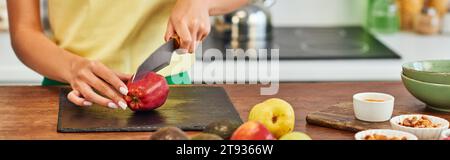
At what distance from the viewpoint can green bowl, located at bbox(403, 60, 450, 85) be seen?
183 centimetres

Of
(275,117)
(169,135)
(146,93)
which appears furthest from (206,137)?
(146,93)

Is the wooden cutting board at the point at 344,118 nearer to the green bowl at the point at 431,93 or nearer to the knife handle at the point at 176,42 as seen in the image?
the green bowl at the point at 431,93

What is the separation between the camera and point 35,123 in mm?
1759

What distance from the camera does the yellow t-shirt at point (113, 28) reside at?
7.31 ft

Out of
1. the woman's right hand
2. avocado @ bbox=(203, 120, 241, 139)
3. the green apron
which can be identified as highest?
avocado @ bbox=(203, 120, 241, 139)

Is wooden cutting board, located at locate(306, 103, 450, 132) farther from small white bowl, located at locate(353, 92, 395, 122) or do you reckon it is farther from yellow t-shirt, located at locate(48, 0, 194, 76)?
yellow t-shirt, located at locate(48, 0, 194, 76)

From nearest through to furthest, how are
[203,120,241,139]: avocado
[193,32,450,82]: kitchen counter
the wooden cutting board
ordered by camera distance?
[203,120,241,139]: avocado → the wooden cutting board → [193,32,450,82]: kitchen counter

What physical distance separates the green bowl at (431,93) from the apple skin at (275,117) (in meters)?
0.39

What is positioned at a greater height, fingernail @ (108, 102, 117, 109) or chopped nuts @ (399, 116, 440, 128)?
chopped nuts @ (399, 116, 440, 128)

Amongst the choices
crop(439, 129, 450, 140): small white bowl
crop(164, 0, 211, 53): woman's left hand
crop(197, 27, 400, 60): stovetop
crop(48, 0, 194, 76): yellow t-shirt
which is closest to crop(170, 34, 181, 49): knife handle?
crop(164, 0, 211, 53): woman's left hand

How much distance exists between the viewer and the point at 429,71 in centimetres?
186

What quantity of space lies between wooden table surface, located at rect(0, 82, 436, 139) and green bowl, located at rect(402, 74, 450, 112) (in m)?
0.06

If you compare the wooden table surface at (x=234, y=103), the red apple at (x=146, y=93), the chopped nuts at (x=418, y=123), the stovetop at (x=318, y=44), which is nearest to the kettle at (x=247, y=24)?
the stovetop at (x=318, y=44)
